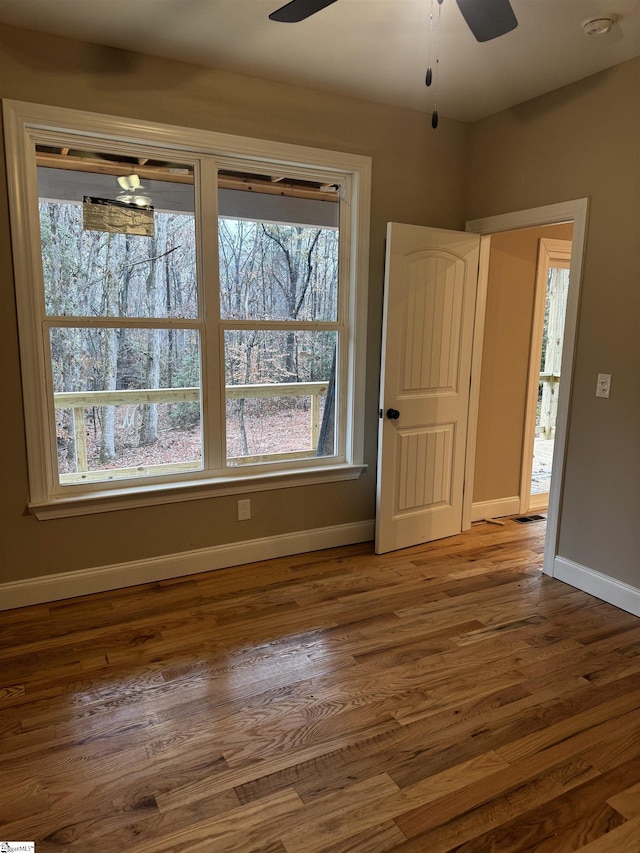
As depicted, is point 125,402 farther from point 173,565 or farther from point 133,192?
point 133,192

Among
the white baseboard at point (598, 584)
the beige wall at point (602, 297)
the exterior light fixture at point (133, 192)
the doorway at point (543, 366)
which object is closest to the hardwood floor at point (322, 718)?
the white baseboard at point (598, 584)

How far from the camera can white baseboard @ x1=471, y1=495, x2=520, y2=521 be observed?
4.07 meters

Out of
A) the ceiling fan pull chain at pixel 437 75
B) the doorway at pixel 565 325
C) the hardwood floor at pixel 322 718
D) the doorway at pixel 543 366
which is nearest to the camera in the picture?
the hardwood floor at pixel 322 718

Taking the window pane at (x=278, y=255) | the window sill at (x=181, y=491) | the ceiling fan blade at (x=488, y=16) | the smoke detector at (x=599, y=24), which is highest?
the smoke detector at (x=599, y=24)

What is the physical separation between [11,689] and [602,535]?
287cm

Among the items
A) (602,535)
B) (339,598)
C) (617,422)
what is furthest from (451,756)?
(617,422)

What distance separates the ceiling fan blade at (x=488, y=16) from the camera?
1705 mm

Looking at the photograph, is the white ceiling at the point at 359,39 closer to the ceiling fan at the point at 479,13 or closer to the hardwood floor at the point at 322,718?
the ceiling fan at the point at 479,13

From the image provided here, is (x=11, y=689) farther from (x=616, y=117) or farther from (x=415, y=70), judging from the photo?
(x=616, y=117)

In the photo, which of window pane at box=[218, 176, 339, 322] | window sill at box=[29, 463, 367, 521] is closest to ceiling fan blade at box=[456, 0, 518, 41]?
window pane at box=[218, 176, 339, 322]

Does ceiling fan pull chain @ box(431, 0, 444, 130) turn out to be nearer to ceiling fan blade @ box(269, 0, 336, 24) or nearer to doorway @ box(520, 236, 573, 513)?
ceiling fan blade @ box(269, 0, 336, 24)

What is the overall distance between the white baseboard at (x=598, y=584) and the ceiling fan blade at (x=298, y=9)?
2872 millimetres

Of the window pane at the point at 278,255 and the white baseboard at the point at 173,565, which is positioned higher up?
the window pane at the point at 278,255

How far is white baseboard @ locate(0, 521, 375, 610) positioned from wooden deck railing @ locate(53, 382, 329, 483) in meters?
0.50
